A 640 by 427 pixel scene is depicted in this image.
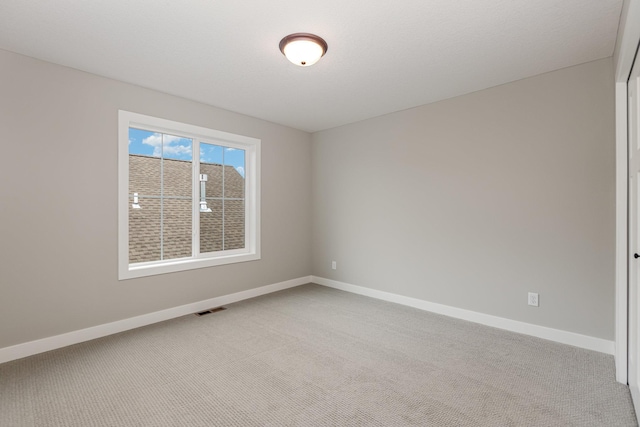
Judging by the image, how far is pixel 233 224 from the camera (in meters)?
4.31

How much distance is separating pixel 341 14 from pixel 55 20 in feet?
6.38

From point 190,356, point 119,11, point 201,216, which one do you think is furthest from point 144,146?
point 190,356

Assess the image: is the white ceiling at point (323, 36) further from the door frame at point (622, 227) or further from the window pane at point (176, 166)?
the window pane at point (176, 166)

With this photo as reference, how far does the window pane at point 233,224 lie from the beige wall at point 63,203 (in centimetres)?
76

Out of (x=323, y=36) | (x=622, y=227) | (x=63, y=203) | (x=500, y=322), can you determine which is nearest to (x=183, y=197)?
(x=63, y=203)

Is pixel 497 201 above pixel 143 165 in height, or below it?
below

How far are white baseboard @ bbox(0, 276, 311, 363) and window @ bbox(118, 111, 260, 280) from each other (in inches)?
17.9

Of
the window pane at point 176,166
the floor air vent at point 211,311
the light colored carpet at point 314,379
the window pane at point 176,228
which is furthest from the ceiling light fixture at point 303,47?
the floor air vent at point 211,311

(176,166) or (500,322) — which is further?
(176,166)

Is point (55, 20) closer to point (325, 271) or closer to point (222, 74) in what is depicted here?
point (222, 74)

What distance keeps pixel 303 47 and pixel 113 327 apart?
310 cm

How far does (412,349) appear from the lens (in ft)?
8.97

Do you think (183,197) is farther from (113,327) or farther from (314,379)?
(314,379)

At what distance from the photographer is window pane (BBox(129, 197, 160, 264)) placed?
3.38m
